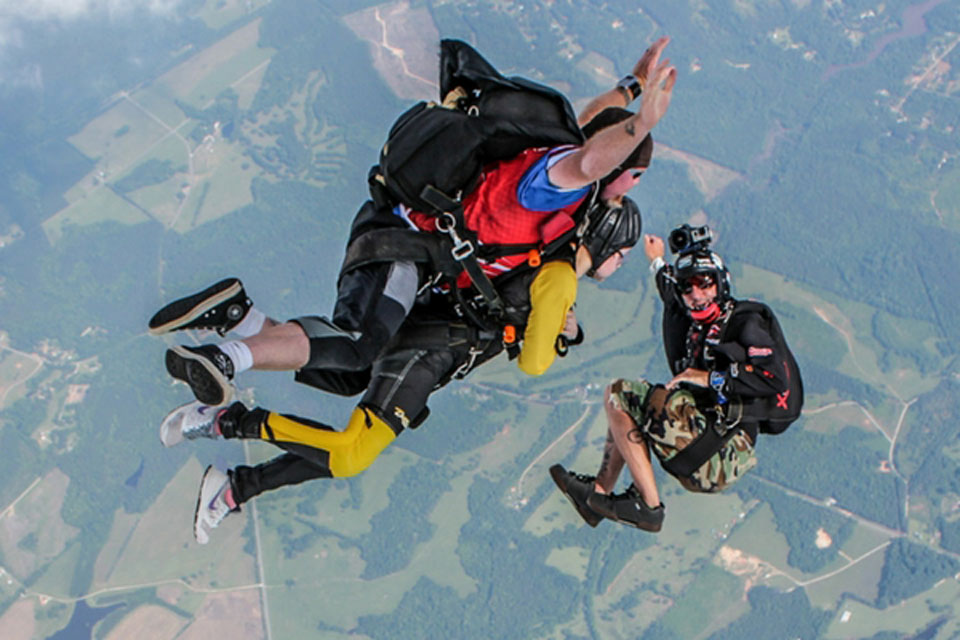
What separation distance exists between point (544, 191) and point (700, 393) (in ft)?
6.14

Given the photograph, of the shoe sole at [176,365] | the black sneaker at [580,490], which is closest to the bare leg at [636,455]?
the black sneaker at [580,490]

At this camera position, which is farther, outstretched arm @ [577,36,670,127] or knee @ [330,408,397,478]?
knee @ [330,408,397,478]

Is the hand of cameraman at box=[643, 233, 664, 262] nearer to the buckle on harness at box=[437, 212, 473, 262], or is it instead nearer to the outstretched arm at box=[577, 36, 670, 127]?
the outstretched arm at box=[577, 36, 670, 127]

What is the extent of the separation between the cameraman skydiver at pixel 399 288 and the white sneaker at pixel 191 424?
32.3 inches

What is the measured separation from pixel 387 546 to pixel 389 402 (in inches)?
287

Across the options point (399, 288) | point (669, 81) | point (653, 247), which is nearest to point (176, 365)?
point (399, 288)

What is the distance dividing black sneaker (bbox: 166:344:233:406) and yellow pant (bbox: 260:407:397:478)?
3.40 feet

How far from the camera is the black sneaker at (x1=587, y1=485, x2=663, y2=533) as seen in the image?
495 cm

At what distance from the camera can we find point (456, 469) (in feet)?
37.6

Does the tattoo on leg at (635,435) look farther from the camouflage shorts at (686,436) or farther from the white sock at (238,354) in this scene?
the white sock at (238,354)

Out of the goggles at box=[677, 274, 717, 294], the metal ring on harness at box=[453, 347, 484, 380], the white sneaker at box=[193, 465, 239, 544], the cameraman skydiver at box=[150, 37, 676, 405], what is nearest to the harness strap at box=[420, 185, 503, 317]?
the cameraman skydiver at box=[150, 37, 676, 405]

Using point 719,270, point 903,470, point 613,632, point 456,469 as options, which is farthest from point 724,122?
point 719,270

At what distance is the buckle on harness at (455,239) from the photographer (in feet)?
13.1

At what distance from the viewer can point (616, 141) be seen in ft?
11.0
